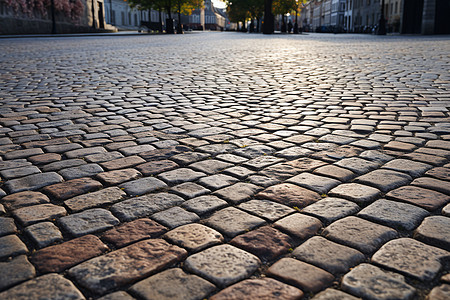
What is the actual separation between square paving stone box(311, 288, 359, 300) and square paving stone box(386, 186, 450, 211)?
3.17 ft

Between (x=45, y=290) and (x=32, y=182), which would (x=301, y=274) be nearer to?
(x=45, y=290)

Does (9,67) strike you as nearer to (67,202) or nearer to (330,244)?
(67,202)

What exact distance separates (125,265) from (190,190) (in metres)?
0.84

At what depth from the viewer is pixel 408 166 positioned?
2.89 m

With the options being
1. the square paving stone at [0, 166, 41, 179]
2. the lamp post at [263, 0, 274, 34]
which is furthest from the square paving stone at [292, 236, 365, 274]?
the lamp post at [263, 0, 274, 34]

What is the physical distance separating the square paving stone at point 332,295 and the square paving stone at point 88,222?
1.07 meters

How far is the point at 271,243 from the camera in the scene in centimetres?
191


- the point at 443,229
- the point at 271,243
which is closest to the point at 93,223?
the point at 271,243

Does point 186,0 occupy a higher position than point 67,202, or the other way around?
point 186,0

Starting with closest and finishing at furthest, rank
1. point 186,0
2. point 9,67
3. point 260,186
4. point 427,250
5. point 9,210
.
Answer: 1. point 427,250
2. point 9,210
3. point 260,186
4. point 9,67
5. point 186,0

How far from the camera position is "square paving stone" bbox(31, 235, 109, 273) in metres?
1.73

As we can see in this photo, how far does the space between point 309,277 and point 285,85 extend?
535cm

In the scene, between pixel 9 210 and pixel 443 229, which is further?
pixel 9 210

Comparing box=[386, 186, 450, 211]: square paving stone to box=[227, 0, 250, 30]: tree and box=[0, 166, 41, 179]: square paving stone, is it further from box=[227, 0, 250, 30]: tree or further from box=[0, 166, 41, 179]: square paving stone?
box=[227, 0, 250, 30]: tree
